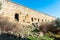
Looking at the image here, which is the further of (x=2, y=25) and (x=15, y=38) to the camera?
(x=2, y=25)

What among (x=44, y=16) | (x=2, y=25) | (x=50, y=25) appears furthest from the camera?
(x=44, y=16)

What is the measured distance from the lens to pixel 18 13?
31.5 metres

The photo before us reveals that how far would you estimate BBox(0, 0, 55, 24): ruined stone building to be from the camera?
93.1ft

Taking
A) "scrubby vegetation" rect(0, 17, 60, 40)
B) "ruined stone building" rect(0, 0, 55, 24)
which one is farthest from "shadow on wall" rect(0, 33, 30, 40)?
"ruined stone building" rect(0, 0, 55, 24)

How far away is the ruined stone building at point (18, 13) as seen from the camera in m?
28.4

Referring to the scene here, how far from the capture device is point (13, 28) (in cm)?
2044

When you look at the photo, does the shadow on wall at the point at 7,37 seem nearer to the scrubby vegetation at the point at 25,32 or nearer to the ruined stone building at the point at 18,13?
the scrubby vegetation at the point at 25,32

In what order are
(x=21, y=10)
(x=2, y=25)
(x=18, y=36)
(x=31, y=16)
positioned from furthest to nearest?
1. (x=31, y=16)
2. (x=21, y=10)
3. (x=2, y=25)
4. (x=18, y=36)

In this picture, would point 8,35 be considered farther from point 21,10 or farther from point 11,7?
point 21,10

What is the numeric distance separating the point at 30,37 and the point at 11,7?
12616mm

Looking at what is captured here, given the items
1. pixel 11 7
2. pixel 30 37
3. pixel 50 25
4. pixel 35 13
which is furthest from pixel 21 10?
pixel 30 37

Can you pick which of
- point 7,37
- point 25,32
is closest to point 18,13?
point 25,32

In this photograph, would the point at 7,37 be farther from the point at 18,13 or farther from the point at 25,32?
the point at 18,13

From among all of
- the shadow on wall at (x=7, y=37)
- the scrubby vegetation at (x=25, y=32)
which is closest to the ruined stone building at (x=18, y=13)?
the scrubby vegetation at (x=25, y=32)
